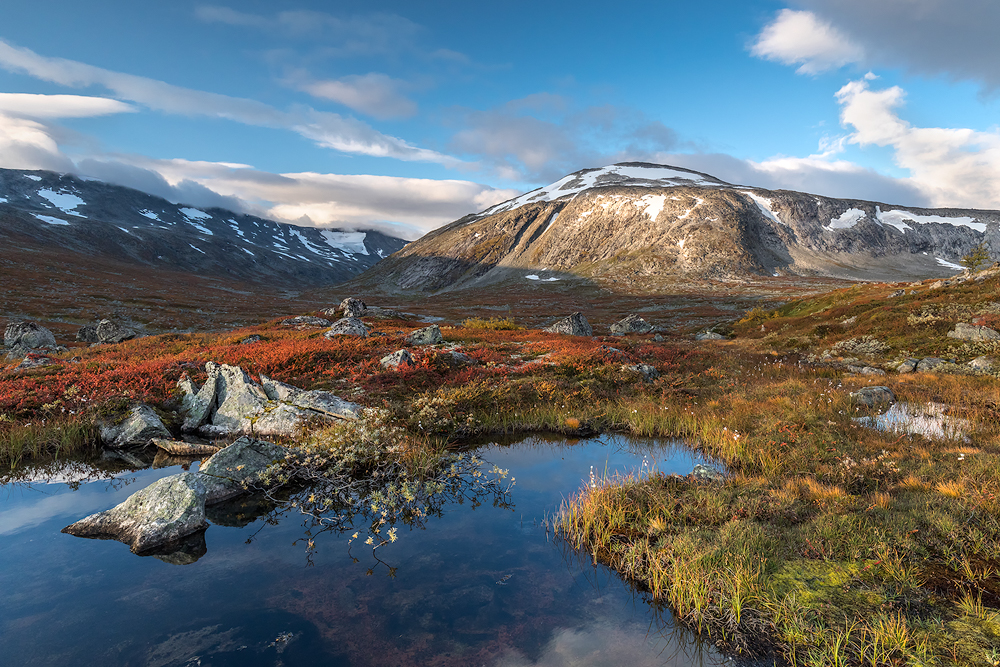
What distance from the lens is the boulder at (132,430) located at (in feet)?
41.1

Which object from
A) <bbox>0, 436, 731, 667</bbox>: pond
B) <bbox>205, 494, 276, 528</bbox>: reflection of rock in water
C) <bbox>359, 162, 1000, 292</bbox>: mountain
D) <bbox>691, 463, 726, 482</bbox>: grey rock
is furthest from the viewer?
<bbox>359, 162, 1000, 292</bbox>: mountain

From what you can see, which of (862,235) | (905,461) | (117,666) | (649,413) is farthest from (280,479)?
(862,235)

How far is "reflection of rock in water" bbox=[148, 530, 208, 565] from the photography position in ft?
24.5

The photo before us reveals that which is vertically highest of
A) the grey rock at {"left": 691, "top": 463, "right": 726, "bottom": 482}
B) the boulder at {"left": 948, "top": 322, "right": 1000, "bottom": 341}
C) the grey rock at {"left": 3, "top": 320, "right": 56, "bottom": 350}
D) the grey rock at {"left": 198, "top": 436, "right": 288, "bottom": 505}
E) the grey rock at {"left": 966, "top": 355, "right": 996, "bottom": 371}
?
the boulder at {"left": 948, "top": 322, "right": 1000, "bottom": 341}

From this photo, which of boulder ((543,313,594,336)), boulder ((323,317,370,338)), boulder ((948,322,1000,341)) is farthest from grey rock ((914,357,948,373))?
boulder ((323,317,370,338))

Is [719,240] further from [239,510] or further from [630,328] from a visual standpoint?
[239,510]

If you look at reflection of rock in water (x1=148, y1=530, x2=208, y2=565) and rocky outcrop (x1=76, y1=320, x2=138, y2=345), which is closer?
reflection of rock in water (x1=148, y1=530, x2=208, y2=565)

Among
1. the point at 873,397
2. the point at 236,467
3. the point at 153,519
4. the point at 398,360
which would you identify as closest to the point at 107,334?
the point at 398,360

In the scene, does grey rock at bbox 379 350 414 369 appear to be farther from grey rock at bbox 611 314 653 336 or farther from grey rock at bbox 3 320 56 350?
grey rock at bbox 3 320 56 350

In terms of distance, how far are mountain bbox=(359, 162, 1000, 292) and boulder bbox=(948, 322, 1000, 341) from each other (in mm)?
110167

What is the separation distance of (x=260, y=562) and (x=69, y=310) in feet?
252

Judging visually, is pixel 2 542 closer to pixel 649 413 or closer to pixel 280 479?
pixel 280 479

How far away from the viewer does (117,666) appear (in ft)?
17.5

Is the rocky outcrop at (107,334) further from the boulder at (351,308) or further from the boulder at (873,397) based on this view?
the boulder at (873,397)
